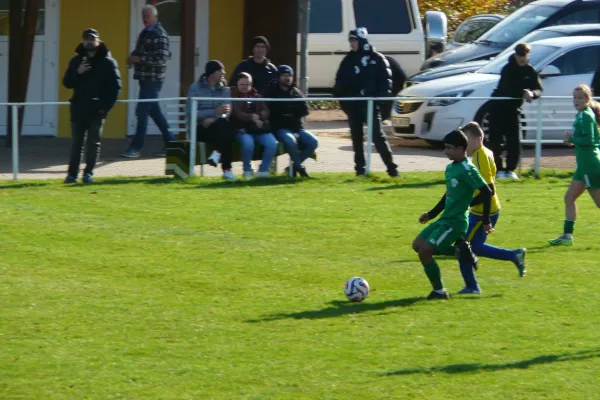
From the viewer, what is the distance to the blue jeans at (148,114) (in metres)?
17.1

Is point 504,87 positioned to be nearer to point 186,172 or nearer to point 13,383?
point 186,172

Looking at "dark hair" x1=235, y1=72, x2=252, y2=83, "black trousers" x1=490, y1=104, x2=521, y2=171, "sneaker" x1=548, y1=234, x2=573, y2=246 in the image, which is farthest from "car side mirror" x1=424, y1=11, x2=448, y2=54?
"sneaker" x1=548, y1=234, x2=573, y2=246

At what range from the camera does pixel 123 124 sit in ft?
66.7

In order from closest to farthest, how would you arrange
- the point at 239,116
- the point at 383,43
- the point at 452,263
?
the point at 452,263 → the point at 239,116 → the point at 383,43

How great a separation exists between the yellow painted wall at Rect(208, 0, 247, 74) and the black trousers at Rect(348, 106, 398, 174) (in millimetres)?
5025

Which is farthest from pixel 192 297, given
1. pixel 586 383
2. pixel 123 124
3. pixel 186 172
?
pixel 123 124

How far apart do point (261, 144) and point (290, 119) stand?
54cm

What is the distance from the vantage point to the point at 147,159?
18.2 meters

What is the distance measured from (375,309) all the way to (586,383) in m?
2.26

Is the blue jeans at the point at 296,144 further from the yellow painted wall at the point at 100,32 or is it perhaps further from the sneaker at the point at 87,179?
the yellow painted wall at the point at 100,32

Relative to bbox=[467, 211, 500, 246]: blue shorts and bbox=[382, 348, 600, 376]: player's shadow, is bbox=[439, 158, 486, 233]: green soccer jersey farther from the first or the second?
bbox=[382, 348, 600, 376]: player's shadow

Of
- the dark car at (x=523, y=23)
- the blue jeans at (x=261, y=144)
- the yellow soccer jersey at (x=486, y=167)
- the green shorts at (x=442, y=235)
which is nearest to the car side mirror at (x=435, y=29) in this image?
the dark car at (x=523, y=23)

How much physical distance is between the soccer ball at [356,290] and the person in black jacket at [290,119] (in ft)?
21.3

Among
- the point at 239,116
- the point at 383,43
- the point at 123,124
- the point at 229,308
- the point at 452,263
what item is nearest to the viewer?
the point at 229,308
